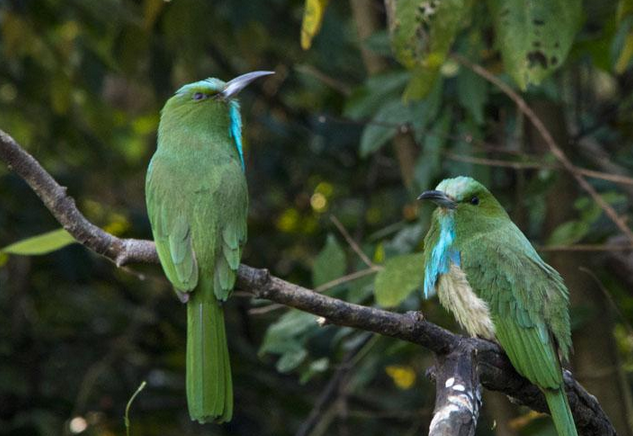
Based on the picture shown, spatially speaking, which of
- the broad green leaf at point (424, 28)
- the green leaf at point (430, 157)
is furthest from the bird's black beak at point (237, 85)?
the green leaf at point (430, 157)

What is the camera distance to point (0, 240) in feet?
19.6

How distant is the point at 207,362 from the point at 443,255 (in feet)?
2.41

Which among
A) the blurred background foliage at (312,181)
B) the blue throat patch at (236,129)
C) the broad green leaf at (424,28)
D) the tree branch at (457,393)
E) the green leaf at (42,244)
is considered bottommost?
the blurred background foliage at (312,181)

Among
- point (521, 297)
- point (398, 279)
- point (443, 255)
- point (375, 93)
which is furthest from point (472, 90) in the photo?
point (521, 297)

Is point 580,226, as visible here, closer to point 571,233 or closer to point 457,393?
point 571,233

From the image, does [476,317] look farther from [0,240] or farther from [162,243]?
[0,240]

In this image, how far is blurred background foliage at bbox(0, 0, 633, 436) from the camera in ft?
14.1

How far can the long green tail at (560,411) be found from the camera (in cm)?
278

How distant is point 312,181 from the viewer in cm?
670

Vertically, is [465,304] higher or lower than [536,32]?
lower

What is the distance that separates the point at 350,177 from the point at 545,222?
1.53 metres

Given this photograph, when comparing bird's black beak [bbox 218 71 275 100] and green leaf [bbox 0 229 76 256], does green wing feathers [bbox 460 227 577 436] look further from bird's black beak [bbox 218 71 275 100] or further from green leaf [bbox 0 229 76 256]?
green leaf [bbox 0 229 76 256]

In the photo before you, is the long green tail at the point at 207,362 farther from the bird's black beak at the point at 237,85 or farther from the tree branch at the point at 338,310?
the bird's black beak at the point at 237,85

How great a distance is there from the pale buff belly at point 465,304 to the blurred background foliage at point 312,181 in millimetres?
442
